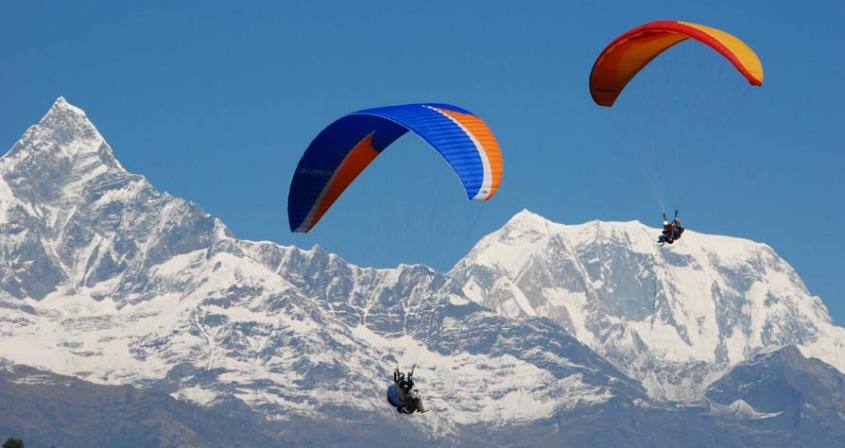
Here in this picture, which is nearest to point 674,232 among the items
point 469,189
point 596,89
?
point 596,89

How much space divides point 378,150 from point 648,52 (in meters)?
12.2

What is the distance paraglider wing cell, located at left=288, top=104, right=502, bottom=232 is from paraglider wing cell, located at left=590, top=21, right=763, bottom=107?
617 cm

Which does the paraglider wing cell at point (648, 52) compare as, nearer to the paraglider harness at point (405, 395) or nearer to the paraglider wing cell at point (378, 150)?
the paraglider wing cell at point (378, 150)

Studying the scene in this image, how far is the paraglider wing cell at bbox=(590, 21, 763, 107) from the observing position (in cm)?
6888

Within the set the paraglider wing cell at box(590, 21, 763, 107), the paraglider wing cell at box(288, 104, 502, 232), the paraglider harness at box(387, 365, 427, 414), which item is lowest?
the paraglider harness at box(387, 365, 427, 414)

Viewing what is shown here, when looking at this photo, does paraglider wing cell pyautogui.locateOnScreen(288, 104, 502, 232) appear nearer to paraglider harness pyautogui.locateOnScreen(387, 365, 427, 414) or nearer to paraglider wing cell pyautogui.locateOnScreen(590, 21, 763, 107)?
paraglider wing cell pyautogui.locateOnScreen(590, 21, 763, 107)

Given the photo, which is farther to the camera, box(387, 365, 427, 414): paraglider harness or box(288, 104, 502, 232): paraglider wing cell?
box(288, 104, 502, 232): paraglider wing cell

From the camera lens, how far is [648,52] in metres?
76.7

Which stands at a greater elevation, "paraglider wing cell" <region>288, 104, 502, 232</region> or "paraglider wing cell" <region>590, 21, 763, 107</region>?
"paraglider wing cell" <region>590, 21, 763, 107</region>

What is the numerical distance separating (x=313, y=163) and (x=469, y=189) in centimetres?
1089

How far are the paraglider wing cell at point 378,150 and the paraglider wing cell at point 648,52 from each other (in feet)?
20.2

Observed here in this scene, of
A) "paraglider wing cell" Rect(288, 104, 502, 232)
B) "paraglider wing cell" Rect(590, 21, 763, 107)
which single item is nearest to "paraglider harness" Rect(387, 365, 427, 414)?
"paraglider wing cell" Rect(288, 104, 502, 232)

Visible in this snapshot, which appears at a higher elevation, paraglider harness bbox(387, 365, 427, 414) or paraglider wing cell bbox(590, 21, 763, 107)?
paraglider wing cell bbox(590, 21, 763, 107)

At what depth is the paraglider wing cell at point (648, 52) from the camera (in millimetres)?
68875
